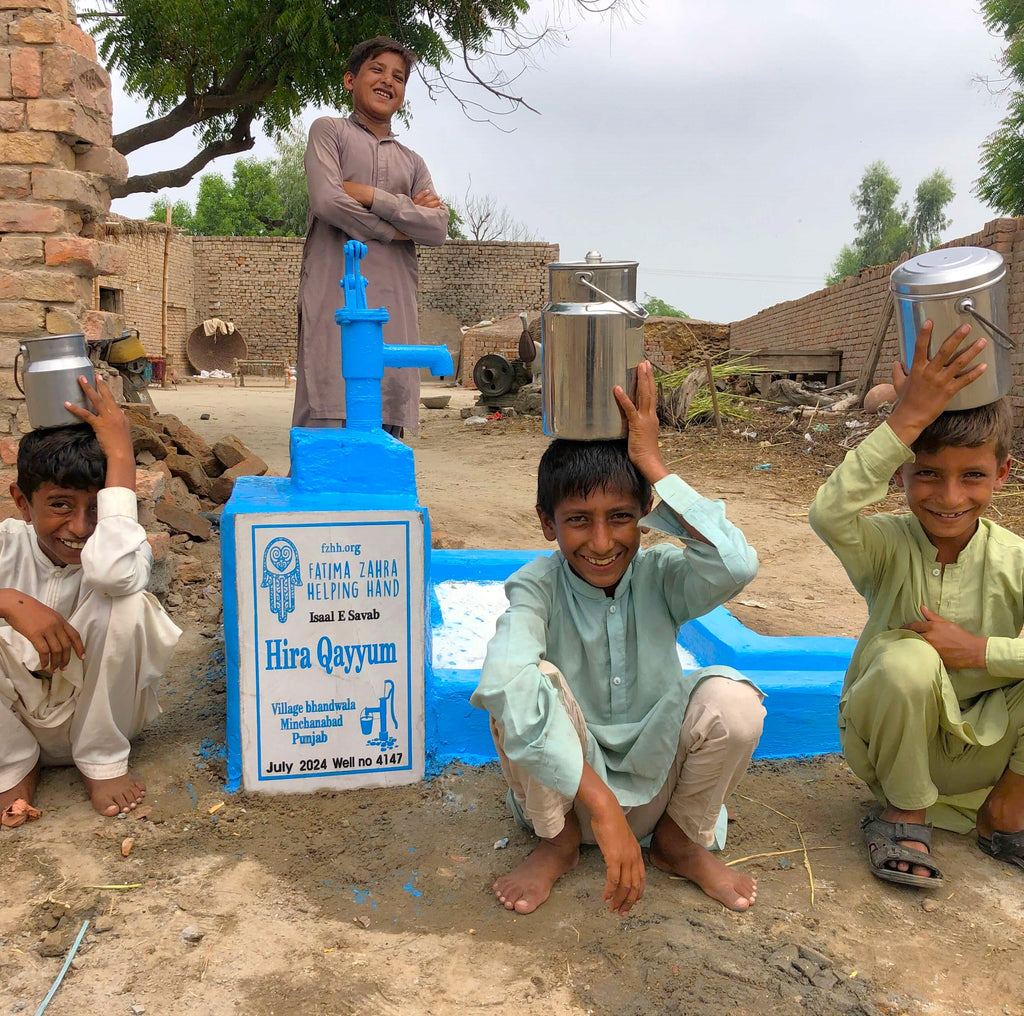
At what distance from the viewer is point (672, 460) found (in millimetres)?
8242

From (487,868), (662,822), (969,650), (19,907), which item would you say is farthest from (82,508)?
(969,650)

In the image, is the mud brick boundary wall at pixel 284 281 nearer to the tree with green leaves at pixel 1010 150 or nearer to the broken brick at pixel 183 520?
the tree with green leaves at pixel 1010 150

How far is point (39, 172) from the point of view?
3.27 metres

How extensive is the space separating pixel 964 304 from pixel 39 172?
125 inches

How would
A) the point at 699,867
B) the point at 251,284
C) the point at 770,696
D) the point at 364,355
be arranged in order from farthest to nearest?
1. the point at 251,284
2. the point at 770,696
3. the point at 364,355
4. the point at 699,867

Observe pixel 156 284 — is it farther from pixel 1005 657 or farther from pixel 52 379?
pixel 1005 657

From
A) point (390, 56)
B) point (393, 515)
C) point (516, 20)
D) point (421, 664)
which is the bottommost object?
point (421, 664)

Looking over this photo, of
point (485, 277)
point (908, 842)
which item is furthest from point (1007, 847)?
point (485, 277)

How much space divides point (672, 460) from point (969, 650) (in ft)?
21.1

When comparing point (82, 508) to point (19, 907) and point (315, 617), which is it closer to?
point (315, 617)

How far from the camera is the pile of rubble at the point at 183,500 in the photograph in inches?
140

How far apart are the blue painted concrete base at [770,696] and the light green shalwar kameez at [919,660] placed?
37 centimetres

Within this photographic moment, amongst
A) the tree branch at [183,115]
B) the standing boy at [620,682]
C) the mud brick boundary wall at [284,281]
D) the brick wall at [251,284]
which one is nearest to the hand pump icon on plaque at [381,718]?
the standing boy at [620,682]

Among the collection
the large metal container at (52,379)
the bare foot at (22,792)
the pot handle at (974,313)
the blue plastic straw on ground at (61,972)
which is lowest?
the blue plastic straw on ground at (61,972)
